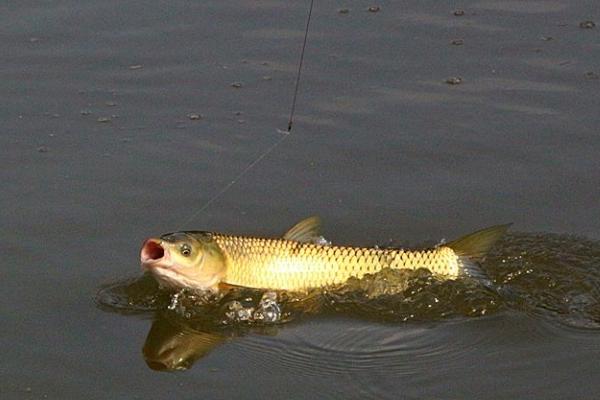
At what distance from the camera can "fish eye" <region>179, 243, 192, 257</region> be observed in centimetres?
553

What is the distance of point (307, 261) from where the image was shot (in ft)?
18.4

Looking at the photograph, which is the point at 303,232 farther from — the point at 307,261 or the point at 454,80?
the point at 454,80

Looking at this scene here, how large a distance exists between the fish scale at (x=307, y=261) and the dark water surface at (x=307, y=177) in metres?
0.11

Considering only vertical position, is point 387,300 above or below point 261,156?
below

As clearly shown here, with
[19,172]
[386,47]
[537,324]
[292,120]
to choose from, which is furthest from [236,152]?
[537,324]

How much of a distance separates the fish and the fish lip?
0.11 feet

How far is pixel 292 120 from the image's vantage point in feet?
24.6

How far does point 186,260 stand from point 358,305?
0.73m

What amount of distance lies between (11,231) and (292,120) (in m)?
1.88

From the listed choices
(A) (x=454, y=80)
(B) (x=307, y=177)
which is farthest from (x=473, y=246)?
(A) (x=454, y=80)

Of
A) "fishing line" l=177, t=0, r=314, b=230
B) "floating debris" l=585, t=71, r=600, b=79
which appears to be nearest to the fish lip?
"fishing line" l=177, t=0, r=314, b=230

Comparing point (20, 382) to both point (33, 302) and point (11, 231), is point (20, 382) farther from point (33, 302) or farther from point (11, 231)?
point (11, 231)

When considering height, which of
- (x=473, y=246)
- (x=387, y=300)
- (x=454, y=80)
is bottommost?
(x=387, y=300)

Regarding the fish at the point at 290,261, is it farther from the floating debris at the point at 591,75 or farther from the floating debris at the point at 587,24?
the floating debris at the point at 587,24
